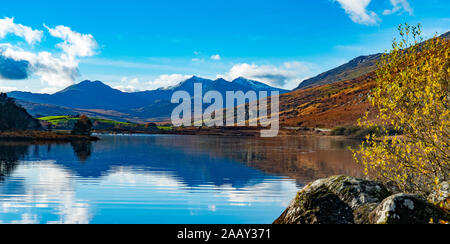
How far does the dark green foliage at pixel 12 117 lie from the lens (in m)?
118

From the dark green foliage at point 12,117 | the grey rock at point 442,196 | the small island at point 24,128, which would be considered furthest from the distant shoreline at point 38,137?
the grey rock at point 442,196

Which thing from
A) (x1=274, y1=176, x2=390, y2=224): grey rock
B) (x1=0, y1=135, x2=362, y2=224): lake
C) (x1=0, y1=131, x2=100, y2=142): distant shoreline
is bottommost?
(x1=0, y1=135, x2=362, y2=224): lake

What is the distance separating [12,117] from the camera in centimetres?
12431

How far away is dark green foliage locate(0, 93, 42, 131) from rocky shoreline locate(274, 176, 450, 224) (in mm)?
132345

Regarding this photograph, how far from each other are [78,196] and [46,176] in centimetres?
1219

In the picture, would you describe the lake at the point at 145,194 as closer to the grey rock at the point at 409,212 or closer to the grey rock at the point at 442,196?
the grey rock at the point at 442,196

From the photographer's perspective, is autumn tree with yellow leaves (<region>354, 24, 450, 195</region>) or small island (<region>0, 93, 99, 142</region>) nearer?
autumn tree with yellow leaves (<region>354, 24, 450, 195</region>)

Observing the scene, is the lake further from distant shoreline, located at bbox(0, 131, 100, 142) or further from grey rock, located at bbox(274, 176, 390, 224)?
distant shoreline, located at bbox(0, 131, 100, 142)

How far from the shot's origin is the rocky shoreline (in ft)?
33.3

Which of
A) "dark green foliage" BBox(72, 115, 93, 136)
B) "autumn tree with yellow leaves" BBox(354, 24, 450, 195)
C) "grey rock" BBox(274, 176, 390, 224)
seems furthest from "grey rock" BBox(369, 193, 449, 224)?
"dark green foliage" BBox(72, 115, 93, 136)

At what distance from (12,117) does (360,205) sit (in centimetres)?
14266

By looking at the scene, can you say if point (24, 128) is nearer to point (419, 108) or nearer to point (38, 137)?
point (38, 137)
